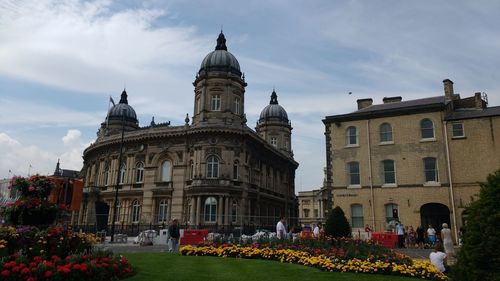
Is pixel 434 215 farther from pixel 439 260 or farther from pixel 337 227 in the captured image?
pixel 439 260

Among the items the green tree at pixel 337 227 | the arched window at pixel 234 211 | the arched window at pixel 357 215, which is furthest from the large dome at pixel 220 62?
the green tree at pixel 337 227

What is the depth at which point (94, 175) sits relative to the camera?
5856 centimetres

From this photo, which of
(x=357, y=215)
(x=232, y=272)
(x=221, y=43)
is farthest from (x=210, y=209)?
(x=232, y=272)

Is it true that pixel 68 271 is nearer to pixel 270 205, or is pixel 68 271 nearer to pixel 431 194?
pixel 431 194

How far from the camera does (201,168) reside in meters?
45.5

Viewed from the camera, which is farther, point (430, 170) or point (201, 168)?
point (201, 168)

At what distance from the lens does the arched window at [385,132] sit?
1329 inches

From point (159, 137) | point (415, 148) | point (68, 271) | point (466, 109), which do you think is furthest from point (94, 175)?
point (68, 271)

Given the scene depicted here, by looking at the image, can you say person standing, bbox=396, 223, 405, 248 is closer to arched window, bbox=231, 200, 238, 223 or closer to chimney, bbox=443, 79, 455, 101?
chimney, bbox=443, 79, 455, 101

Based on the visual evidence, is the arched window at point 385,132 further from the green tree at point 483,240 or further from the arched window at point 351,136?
the green tree at point 483,240

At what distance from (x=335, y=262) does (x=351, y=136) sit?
22075 millimetres

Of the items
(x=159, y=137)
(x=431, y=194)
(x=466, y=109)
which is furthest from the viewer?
(x=159, y=137)

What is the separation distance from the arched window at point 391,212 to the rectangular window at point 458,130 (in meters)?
7.32

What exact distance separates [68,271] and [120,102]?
64.8 metres
